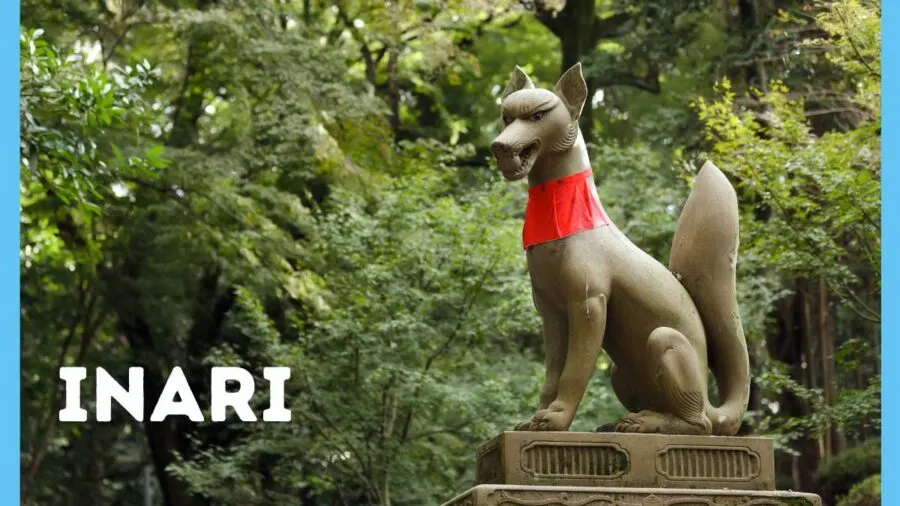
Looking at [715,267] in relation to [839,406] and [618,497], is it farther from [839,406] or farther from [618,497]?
[839,406]

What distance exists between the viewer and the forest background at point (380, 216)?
15.3m

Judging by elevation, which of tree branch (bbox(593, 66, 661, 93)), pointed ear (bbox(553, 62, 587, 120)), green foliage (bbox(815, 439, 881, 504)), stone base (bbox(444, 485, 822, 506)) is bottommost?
stone base (bbox(444, 485, 822, 506))

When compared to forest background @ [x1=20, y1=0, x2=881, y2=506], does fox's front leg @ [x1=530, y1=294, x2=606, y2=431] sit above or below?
below

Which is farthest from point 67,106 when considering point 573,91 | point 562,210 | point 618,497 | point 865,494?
point 865,494

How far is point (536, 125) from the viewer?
7.15m

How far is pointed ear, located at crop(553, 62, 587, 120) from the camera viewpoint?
287 inches

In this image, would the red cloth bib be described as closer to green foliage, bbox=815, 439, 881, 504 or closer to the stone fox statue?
the stone fox statue

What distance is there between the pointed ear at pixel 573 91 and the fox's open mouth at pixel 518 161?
1.11 feet

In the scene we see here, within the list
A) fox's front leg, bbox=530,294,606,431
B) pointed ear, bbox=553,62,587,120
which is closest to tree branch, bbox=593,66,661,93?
pointed ear, bbox=553,62,587,120

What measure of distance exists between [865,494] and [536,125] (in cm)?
1136

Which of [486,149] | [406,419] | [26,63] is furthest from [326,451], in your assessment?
[486,149]

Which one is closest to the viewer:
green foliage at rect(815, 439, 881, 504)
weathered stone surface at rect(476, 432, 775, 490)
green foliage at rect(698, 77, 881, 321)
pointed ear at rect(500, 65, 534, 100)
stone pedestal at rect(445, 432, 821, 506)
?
stone pedestal at rect(445, 432, 821, 506)

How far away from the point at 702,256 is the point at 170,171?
1267cm

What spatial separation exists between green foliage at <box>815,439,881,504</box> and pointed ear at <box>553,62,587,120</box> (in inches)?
485
